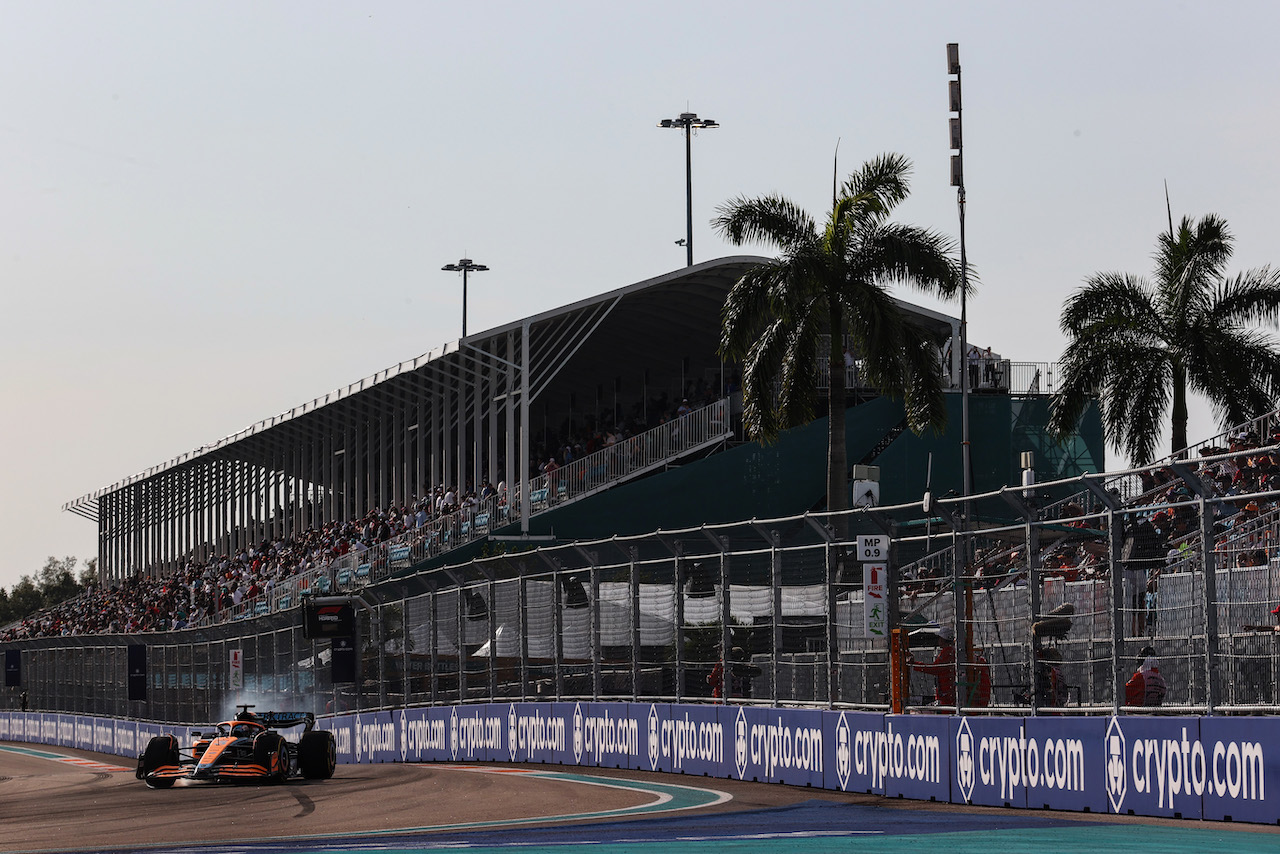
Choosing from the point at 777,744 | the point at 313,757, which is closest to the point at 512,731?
the point at 313,757

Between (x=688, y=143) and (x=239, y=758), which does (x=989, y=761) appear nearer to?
(x=239, y=758)

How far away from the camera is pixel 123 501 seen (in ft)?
273

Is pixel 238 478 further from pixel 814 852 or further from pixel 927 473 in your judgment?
pixel 814 852

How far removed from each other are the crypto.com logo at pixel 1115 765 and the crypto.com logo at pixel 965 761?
159 centimetres

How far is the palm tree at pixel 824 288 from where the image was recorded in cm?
3481

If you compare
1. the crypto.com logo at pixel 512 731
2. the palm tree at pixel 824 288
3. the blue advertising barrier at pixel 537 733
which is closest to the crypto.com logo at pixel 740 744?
the blue advertising barrier at pixel 537 733

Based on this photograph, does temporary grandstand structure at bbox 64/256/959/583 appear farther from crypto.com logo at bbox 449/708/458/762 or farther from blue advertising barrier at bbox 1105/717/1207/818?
blue advertising barrier at bbox 1105/717/1207/818

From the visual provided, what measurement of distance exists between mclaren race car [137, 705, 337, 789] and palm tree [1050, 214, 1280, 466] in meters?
19.8

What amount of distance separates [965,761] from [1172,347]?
74.9ft

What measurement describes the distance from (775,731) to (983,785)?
3.64 m

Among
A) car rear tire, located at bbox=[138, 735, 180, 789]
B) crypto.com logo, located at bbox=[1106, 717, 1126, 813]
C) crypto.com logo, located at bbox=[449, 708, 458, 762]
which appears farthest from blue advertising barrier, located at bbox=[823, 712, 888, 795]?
crypto.com logo, located at bbox=[449, 708, 458, 762]

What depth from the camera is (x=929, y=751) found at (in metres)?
15.8

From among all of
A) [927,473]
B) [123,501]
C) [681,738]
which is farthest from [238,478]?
[681,738]

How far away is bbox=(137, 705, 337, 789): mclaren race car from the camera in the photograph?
21.3 metres
